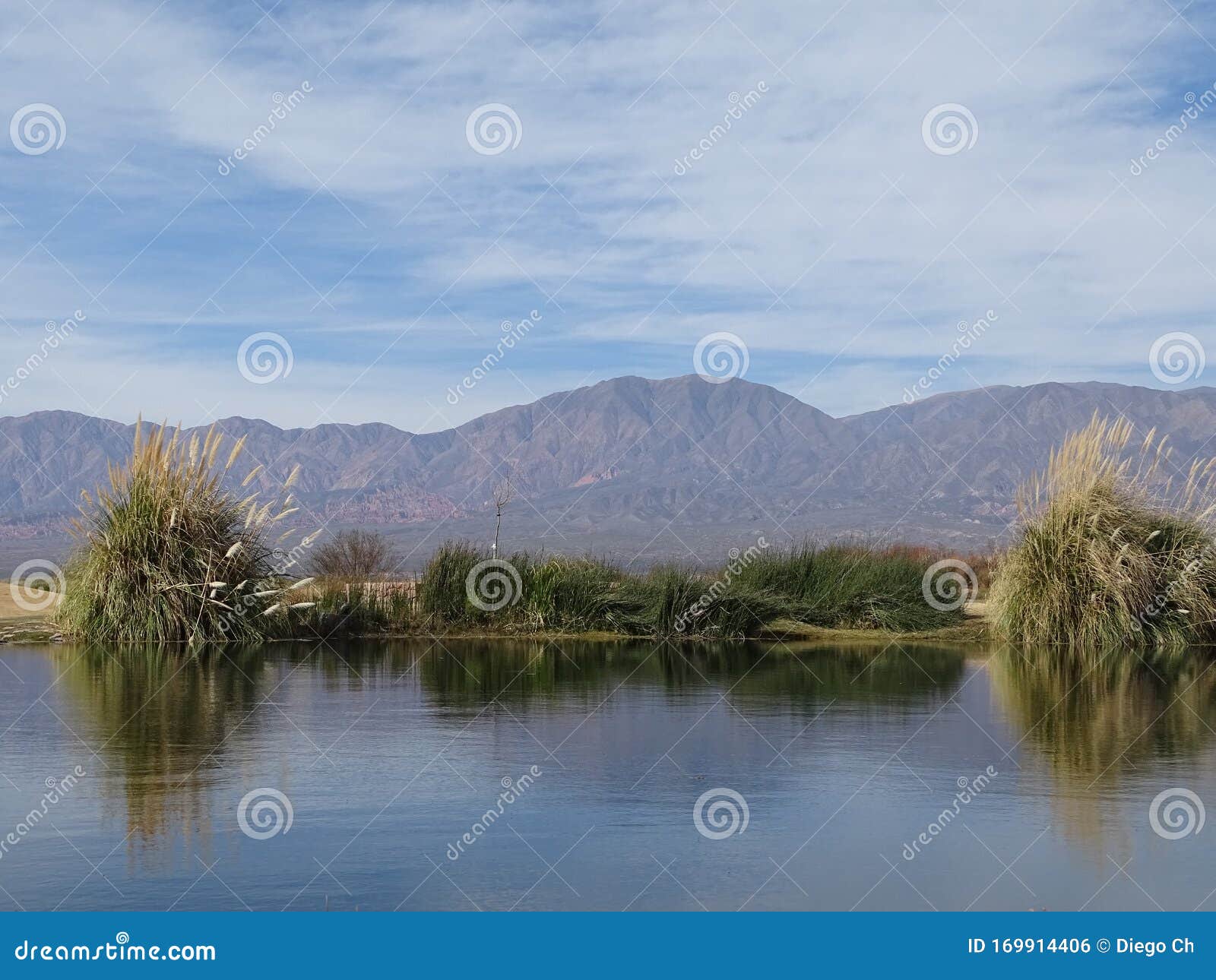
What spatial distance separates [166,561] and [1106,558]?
1346cm

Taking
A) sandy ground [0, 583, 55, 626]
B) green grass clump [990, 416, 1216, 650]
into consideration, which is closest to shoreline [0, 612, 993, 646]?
sandy ground [0, 583, 55, 626]

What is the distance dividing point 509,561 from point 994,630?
774 centimetres

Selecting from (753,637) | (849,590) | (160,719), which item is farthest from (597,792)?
(849,590)

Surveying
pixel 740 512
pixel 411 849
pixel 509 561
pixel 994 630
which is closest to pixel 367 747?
pixel 411 849

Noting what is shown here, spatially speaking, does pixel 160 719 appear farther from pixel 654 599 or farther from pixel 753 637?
pixel 753 637

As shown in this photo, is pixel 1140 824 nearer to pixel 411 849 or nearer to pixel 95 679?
pixel 411 849

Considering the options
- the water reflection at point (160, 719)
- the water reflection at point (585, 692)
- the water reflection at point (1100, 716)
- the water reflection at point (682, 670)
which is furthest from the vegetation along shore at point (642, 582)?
the water reflection at point (1100, 716)

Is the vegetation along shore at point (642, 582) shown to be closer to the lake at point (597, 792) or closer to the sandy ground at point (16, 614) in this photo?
the sandy ground at point (16, 614)

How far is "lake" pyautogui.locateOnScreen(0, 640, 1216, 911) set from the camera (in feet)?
23.4

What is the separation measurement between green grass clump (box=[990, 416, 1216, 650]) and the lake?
4877mm

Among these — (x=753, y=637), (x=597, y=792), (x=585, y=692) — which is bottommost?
(x=597, y=792)

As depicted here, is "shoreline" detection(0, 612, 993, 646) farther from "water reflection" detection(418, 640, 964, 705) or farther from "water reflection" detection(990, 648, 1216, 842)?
"water reflection" detection(990, 648, 1216, 842)

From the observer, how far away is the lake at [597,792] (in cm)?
712

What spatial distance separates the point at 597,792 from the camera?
9.37 m
